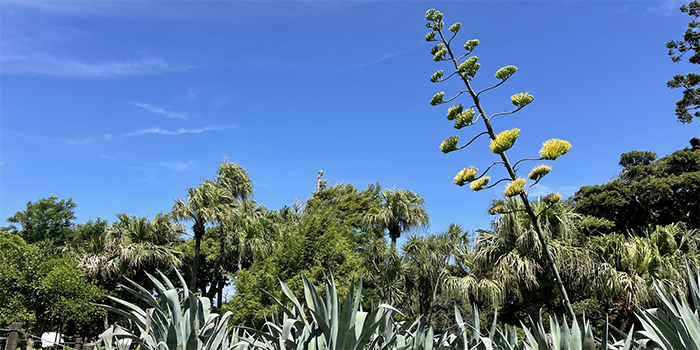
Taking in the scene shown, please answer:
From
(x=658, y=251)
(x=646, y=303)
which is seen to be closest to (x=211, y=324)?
(x=646, y=303)

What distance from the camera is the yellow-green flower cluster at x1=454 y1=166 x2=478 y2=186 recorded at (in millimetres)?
3021

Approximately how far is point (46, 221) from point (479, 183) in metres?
35.7

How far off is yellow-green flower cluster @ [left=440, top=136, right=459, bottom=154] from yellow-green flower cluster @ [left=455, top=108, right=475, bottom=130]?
108 mm

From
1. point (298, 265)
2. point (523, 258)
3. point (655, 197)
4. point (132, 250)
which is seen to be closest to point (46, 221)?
point (132, 250)

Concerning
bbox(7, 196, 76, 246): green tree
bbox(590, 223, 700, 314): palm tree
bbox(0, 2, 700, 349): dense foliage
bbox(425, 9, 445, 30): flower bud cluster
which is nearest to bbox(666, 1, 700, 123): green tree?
bbox(0, 2, 700, 349): dense foliage

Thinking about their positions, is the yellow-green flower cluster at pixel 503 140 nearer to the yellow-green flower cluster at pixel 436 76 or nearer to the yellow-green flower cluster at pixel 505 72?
the yellow-green flower cluster at pixel 505 72

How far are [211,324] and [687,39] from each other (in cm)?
2394

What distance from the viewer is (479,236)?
1303cm

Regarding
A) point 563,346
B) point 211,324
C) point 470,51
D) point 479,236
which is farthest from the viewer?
point 479,236

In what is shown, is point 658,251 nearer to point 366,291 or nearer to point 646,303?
point 646,303

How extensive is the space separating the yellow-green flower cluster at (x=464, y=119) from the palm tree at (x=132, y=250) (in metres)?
18.1

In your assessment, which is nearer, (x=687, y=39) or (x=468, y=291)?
(x=468, y=291)

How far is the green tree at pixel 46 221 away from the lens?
2905 centimetres

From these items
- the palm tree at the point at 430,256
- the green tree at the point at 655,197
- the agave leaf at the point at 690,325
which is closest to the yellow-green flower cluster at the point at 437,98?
the agave leaf at the point at 690,325
